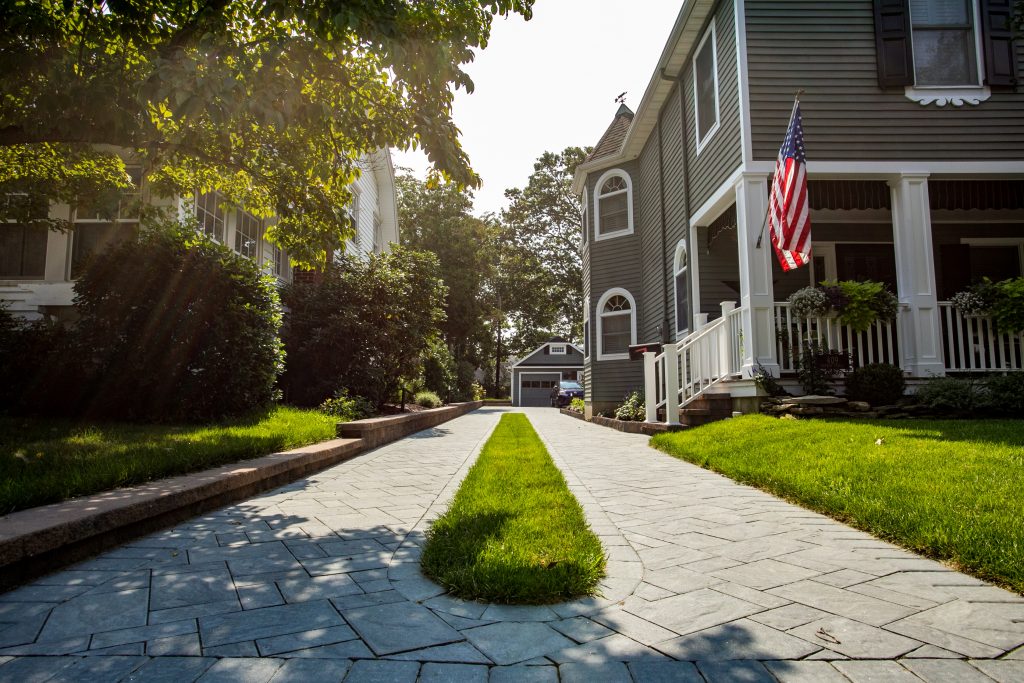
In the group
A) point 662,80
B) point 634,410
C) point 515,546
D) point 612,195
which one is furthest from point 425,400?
point 515,546

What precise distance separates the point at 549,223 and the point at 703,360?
24163 millimetres

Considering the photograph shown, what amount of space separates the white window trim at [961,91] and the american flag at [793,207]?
8.78 feet

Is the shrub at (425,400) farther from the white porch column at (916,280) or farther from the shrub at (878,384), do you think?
the white porch column at (916,280)

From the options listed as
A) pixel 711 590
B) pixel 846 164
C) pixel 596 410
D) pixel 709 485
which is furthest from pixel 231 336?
pixel 596 410

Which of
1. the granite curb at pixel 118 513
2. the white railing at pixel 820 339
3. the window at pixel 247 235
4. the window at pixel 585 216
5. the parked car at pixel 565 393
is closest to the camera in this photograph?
the granite curb at pixel 118 513

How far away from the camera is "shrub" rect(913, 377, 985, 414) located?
6.82 m

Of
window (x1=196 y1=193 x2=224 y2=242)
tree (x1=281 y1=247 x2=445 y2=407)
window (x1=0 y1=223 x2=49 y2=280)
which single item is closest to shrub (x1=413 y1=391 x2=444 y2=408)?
tree (x1=281 y1=247 x2=445 y2=407)

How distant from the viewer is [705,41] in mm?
10086

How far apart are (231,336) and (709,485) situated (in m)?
6.00

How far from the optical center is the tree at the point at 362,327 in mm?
10969

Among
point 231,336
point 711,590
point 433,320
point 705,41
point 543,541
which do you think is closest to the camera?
point 711,590

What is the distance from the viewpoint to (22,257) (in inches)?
428

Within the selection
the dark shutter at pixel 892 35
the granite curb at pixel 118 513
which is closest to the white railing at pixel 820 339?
the dark shutter at pixel 892 35

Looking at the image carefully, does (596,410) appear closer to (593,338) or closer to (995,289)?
(593,338)
